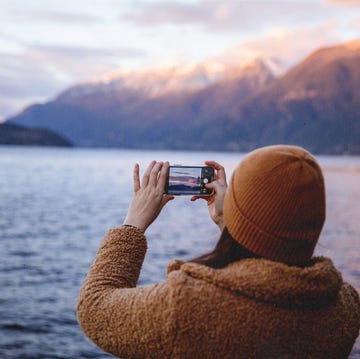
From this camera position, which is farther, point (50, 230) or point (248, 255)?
point (50, 230)

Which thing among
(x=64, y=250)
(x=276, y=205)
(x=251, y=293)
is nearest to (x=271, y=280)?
(x=251, y=293)

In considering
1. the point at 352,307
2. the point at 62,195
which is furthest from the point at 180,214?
the point at 352,307

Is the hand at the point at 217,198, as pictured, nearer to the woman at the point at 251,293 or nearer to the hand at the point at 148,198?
the hand at the point at 148,198

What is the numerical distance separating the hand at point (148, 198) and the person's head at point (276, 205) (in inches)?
14.2

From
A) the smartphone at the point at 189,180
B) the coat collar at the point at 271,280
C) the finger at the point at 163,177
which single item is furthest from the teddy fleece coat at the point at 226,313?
the smartphone at the point at 189,180

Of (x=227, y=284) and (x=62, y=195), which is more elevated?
(x=227, y=284)

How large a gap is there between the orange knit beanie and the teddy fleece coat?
0.07m

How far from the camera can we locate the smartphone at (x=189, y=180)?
234 cm

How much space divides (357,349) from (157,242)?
1405 centimetres

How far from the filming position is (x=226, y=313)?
5.80 ft

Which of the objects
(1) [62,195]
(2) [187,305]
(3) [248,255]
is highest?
(3) [248,255]

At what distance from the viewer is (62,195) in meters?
44.2

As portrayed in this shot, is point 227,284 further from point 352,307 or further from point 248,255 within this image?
point 352,307

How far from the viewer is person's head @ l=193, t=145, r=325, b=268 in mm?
1795
